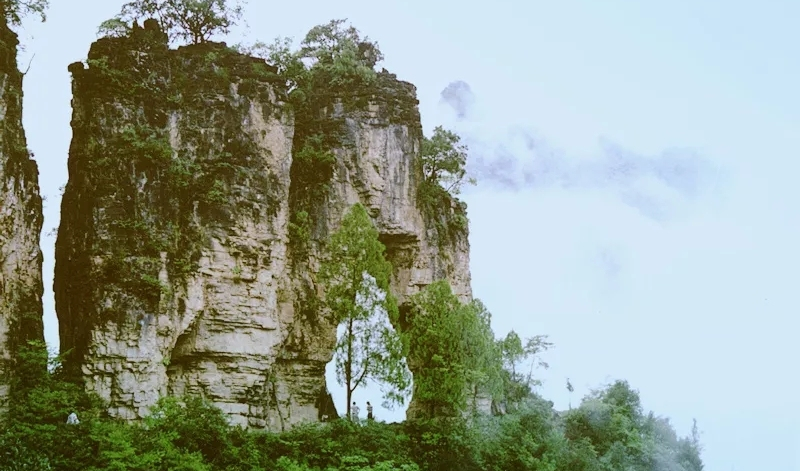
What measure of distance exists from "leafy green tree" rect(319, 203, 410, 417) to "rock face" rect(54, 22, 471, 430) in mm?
1414

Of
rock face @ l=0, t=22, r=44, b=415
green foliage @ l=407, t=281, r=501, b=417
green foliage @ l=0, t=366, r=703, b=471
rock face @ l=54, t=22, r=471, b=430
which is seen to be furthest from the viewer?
green foliage @ l=407, t=281, r=501, b=417

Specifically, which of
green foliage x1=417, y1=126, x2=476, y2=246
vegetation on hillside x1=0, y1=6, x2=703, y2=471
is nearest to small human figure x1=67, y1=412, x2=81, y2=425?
vegetation on hillside x1=0, y1=6, x2=703, y2=471

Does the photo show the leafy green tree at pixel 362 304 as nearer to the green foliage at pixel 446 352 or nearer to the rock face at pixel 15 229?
the green foliage at pixel 446 352

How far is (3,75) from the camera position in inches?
861

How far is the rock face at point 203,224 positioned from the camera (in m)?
22.9

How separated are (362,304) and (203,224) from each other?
4.93 meters

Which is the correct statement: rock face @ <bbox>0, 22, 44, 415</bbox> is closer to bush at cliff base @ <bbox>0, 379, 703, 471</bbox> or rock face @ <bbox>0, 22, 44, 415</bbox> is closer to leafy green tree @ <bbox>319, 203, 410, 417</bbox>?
bush at cliff base @ <bbox>0, 379, 703, 471</bbox>

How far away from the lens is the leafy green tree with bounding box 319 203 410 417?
25250mm

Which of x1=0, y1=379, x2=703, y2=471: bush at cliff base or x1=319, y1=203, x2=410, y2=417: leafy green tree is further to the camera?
x1=319, y1=203, x2=410, y2=417: leafy green tree

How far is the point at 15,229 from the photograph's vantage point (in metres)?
21.5

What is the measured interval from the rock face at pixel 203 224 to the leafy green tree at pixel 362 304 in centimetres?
141

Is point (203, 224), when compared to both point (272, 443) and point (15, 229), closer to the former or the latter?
point (15, 229)

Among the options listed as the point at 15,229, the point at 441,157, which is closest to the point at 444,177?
the point at 441,157

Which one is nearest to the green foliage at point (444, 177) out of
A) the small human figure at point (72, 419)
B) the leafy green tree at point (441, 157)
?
the leafy green tree at point (441, 157)
